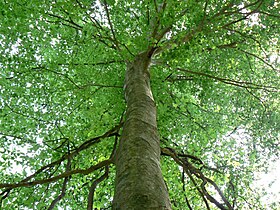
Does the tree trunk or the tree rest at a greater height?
the tree

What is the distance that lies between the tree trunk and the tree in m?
0.02

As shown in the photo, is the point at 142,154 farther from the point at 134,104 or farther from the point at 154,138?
the point at 134,104

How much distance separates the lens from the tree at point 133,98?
393cm

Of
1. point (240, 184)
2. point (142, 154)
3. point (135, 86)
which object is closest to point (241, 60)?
point (240, 184)

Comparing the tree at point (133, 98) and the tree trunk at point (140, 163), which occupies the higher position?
Answer: the tree at point (133, 98)

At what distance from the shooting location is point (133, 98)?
355 centimetres

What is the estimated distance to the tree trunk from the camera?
1773mm

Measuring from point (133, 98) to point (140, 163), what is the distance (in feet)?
4.90

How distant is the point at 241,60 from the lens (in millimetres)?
6789

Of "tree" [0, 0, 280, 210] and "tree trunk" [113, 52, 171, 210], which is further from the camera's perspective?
"tree" [0, 0, 280, 210]

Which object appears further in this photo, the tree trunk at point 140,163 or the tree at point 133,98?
the tree at point 133,98

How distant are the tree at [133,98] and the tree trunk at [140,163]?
2 centimetres

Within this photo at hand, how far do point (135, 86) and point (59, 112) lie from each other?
321 cm

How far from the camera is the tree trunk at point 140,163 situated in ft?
5.82
